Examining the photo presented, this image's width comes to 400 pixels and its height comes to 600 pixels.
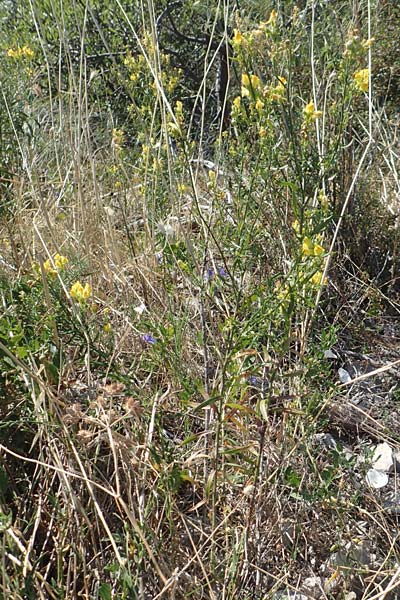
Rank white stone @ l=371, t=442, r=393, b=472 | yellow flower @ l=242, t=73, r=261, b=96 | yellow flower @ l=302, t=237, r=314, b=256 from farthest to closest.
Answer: white stone @ l=371, t=442, r=393, b=472 → yellow flower @ l=242, t=73, r=261, b=96 → yellow flower @ l=302, t=237, r=314, b=256

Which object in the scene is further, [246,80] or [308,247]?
[246,80]

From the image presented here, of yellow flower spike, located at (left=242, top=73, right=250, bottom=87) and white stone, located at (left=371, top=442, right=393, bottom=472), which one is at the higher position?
yellow flower spike, located at (left=242, top=73, right=250, bottom=87)

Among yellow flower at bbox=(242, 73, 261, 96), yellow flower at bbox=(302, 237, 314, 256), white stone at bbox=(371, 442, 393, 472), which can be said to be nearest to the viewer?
yellow flower at bbox=(302, 237, 314, 256)

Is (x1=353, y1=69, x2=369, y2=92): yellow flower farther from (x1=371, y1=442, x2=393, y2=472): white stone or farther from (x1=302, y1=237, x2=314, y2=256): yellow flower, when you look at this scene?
(x1=371, y1=442, x2=393, y2=472): white stone

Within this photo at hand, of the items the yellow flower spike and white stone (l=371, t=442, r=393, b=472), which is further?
white stone (l=371, t=442, r=393, b=472)

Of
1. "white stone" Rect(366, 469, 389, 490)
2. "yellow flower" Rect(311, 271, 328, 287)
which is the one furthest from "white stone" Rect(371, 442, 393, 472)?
"yellow flower" Rect(311, 271, 328, 287)

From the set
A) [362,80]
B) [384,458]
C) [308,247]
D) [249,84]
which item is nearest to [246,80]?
[249,84]

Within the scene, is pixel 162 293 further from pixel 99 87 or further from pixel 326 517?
pixel 99 87

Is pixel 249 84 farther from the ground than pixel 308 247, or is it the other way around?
pixel 249 84

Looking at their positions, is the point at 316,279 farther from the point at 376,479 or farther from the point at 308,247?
the point at 376,479

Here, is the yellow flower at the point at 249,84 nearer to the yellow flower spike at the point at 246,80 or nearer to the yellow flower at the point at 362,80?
the yellow flower spike at the point at 246,80

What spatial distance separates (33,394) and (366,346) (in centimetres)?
93

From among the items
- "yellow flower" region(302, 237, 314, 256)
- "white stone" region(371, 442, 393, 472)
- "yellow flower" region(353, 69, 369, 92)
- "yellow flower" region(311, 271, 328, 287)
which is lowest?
"white stone" region(371, 442, 393, 472)

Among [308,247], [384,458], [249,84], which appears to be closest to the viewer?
[308,247]
